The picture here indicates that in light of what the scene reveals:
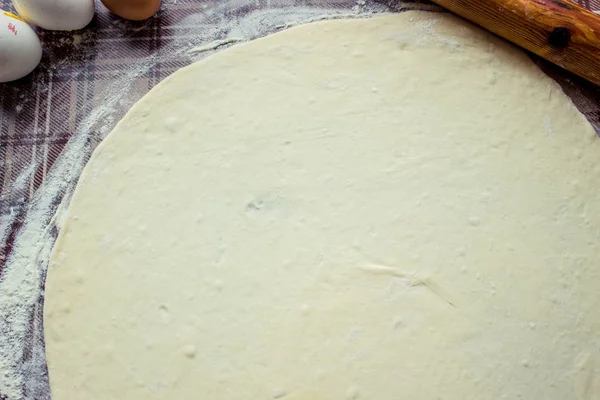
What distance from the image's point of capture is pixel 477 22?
1.35 m

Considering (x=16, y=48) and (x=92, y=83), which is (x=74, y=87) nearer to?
(x=92, y=83)

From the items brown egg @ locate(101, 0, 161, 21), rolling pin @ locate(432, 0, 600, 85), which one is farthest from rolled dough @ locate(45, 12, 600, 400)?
brown egg @ locate(101, 0, 161, 21)

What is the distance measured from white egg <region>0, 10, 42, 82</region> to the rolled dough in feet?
0.92

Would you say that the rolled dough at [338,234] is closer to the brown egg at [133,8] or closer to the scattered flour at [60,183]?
the scattered flour at [60,183]

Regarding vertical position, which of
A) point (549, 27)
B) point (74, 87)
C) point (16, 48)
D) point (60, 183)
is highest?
point (549, 27)

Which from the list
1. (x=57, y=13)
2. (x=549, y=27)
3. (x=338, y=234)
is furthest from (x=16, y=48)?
(x=549, y=27)

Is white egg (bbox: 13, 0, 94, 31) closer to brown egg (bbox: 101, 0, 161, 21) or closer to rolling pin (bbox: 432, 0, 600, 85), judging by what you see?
brown egg (bbox: 101, 0, 161, 21)

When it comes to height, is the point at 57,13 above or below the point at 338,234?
above

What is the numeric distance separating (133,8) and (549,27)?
3.06ft

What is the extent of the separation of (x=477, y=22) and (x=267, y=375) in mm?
894

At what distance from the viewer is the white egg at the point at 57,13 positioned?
4.28 ft

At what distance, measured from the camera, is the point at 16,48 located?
1297 millimetres

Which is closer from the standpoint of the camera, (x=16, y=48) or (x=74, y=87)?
(x=16, y=48)

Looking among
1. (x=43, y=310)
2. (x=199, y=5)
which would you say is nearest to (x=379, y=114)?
(x=199, y=5)
